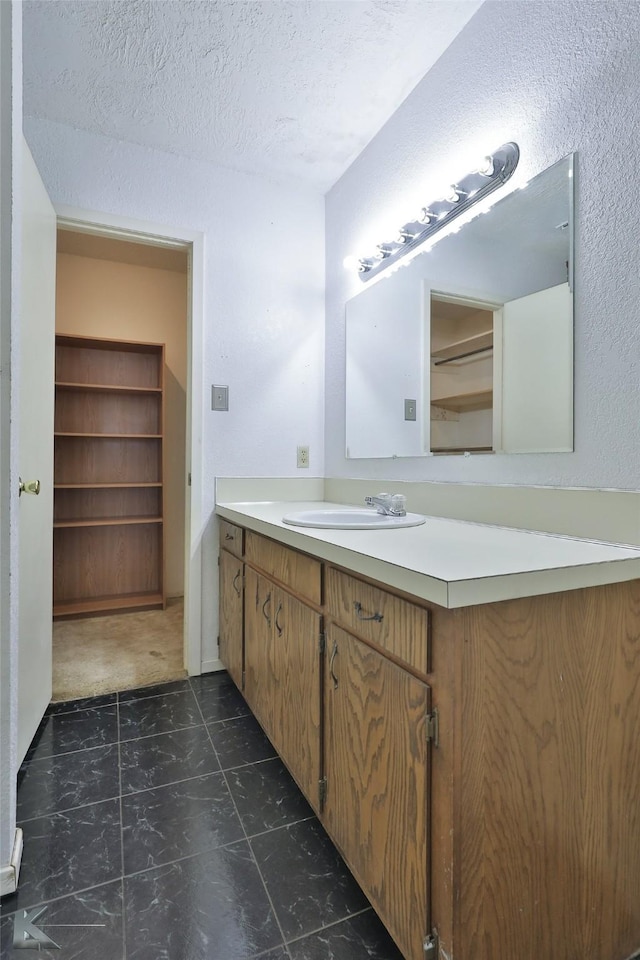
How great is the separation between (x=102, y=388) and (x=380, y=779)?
3016mm

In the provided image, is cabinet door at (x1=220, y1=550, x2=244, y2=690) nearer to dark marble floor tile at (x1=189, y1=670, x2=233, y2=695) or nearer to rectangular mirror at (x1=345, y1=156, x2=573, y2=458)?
dark marble floor tile at (x1=189, y1=670, x2=233, y2=695)

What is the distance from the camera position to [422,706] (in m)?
0.81

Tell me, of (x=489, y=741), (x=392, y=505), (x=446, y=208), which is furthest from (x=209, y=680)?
(x=446, y=208)

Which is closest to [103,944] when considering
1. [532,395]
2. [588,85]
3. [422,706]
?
[422,706]

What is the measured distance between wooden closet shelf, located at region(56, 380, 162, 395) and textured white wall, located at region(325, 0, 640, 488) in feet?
7.62

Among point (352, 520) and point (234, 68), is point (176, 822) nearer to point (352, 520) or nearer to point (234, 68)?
point (352, 520)

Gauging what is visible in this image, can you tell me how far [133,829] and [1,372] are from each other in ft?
4.07

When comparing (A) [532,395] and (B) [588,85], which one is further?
(A) [532,395]

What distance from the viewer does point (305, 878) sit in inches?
45.7

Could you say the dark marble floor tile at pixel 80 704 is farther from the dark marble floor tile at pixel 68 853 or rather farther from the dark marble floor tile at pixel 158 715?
the dark marble floor tile at pixel 68 853

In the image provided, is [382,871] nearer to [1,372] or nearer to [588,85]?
[1,372]

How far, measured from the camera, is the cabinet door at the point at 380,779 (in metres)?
0.82

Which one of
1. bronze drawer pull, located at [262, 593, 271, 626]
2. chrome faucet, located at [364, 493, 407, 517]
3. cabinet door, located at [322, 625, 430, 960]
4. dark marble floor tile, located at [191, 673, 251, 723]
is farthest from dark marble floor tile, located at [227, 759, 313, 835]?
chrome faucet, located at [364, 493, 407, 517]

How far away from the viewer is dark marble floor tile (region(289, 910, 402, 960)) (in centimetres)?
97
